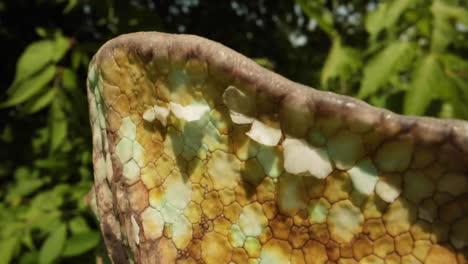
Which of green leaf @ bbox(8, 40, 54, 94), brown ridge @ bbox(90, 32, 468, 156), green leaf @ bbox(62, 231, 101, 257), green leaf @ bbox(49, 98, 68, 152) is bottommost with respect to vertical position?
green leaf @ bbox(62, 231, 101, 257)

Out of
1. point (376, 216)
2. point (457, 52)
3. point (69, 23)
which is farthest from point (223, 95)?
point (69, 23)

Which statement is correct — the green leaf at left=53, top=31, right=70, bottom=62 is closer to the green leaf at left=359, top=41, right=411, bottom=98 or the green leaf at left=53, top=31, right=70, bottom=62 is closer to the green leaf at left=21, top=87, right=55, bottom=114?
the green leaf at left=21, top=87, right=55, bottom=114

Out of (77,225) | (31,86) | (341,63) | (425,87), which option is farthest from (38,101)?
(425,87)

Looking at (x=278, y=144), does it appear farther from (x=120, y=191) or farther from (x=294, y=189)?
(x=120, y=191)

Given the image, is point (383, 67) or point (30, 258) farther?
point (30, 258)

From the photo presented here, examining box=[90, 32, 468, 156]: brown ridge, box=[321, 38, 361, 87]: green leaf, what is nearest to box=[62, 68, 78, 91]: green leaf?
box=[321, 38, 361, 87]: green leaf

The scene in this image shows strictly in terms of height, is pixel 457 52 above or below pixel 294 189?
below

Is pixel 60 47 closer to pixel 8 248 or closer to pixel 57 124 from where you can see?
pixel 57 124
